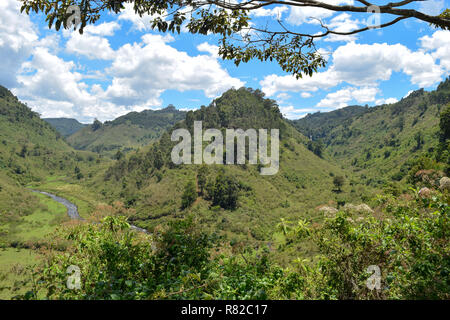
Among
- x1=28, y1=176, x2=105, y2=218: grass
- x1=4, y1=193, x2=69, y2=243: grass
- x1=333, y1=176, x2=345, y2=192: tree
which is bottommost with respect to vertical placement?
x1=4, y1=193, x2=69, y2=243: grass

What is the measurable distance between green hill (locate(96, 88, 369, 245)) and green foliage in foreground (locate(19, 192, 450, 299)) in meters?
30.8

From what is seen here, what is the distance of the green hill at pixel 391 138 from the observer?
192 feet

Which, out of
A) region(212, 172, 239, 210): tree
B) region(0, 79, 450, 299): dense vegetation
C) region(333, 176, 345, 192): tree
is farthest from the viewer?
region(333, 176, 345, 192): tree

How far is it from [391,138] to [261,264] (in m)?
99.5

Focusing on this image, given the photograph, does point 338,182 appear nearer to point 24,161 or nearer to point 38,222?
point 38,222

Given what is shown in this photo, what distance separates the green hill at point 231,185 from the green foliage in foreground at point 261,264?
101ft

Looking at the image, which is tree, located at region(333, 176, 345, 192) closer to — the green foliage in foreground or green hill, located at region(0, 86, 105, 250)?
the green foliage in foreground

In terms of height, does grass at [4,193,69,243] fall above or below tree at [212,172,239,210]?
below

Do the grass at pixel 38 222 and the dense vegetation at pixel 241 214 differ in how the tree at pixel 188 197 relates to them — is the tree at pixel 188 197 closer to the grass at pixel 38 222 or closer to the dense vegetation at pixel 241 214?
the dense vegetation at pixel 241 214

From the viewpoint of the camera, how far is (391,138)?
276 feet

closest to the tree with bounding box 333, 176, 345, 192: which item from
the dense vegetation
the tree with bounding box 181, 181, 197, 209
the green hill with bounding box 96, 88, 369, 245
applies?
the dense vegetation

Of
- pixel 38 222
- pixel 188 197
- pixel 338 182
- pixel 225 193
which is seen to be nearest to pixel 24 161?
pixel 38 222

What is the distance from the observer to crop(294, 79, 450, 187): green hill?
5850 cm
